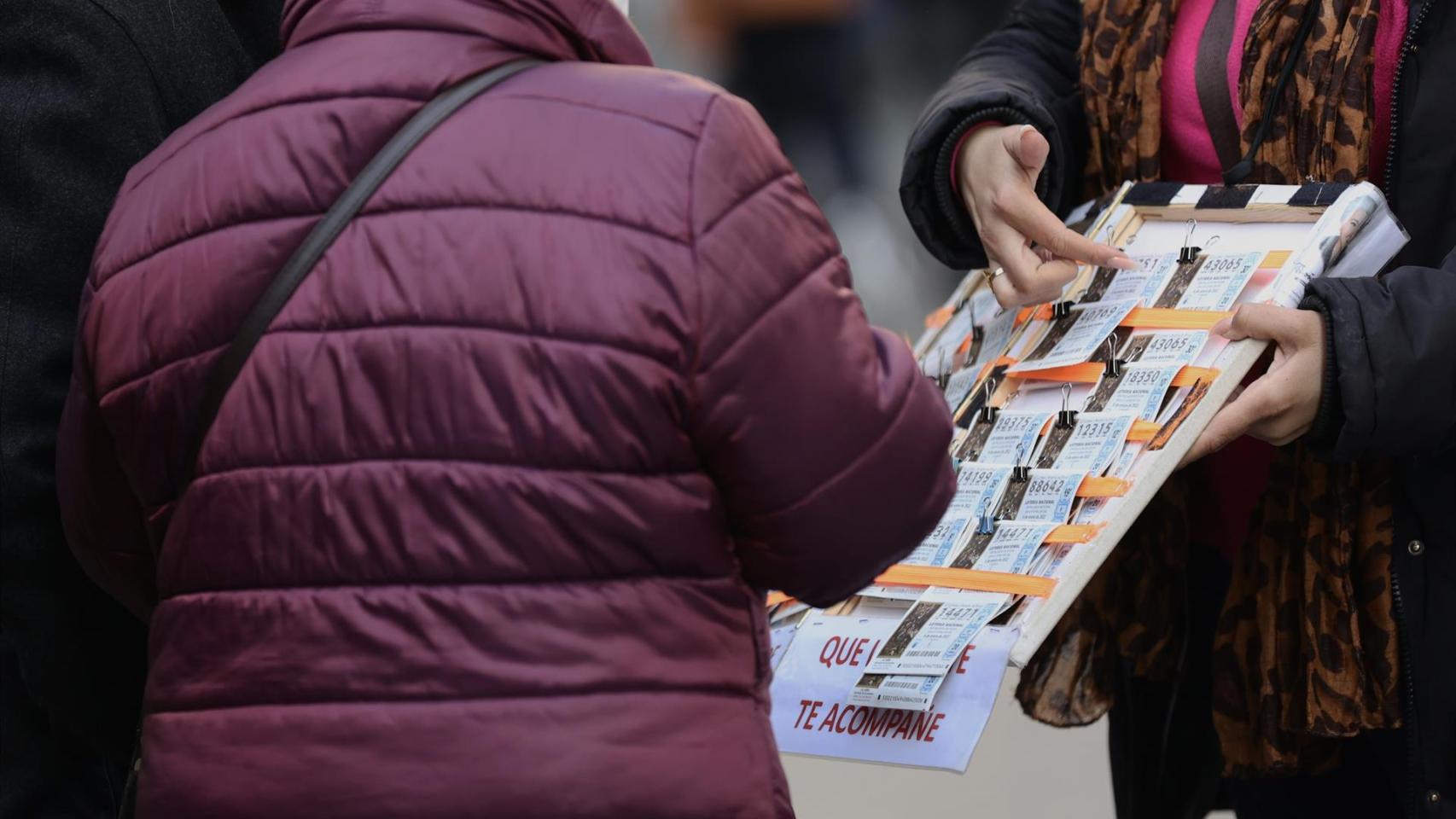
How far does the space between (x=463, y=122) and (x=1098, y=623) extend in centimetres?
109

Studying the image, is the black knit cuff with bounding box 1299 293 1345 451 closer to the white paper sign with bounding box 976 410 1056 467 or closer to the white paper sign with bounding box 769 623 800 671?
the white paper sign with bounding box 976 410 1056 467

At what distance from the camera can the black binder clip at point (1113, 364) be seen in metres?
1.55

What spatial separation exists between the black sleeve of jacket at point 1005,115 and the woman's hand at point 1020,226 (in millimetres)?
33

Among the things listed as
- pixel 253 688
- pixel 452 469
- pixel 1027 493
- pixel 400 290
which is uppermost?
pixel 400 290

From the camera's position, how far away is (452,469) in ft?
3.40

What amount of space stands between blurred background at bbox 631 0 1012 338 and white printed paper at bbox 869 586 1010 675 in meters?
3.06

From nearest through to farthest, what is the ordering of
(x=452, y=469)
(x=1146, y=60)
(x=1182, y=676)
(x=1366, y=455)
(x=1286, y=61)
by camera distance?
(x=452, y=469)
(x=1366, y=455)
(x=1286, y=61)
(x=1146, y=60)
(x=1182, y=676)

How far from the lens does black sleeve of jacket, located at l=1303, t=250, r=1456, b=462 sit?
1.43 m

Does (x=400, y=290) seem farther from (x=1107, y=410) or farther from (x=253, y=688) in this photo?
(x=1107, y=410)

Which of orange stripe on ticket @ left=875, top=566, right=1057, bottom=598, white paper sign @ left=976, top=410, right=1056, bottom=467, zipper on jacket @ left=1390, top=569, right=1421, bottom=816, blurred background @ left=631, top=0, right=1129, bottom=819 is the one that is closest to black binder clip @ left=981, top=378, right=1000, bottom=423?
white paper sign @ left=976, top=410, right=1056, bottom=467

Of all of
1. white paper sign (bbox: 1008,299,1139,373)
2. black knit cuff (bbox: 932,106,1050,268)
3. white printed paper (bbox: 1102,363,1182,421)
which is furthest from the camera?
black knit cuff (bbox: 932,106,1050,268)

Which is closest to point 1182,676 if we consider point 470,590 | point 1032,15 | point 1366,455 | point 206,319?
point 1366,455

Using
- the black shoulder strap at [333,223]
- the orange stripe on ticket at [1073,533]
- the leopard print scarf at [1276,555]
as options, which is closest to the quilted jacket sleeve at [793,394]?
the black shoulder strap at [333,223]

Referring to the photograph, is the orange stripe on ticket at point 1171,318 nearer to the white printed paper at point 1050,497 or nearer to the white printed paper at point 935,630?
the white printed paper at point 1050,497
